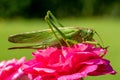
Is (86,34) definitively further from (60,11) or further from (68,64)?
(60,11)

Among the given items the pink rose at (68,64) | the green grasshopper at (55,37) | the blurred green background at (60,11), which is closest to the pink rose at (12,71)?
the pink rose at (68,64)

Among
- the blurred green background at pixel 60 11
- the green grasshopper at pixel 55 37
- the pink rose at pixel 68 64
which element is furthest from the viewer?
the blurred green background at pixel 60 11

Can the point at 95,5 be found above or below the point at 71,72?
below

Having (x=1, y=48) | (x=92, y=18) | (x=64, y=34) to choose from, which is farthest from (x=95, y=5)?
(x=64, y=34)

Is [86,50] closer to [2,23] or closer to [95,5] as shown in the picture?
[2,23]

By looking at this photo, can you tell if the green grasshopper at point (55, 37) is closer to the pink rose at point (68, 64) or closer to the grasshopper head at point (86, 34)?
the grasshopper head at point (86, 34)
